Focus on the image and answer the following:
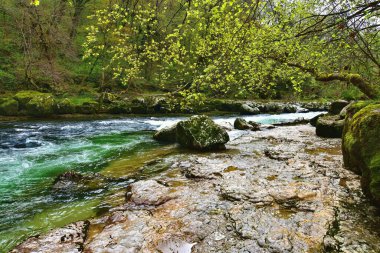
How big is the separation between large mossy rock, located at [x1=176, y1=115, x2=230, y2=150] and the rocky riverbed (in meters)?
2.18

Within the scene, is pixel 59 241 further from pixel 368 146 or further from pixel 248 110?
pixel 248 110

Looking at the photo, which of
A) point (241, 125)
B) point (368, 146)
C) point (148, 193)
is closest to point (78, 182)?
point (148, 193)

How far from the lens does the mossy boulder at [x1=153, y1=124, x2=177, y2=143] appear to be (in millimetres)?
11136

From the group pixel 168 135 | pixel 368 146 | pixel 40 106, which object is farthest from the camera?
pixel 40 106

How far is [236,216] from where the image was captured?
4.36 metres

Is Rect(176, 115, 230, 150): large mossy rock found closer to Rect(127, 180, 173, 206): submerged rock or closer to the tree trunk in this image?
Rect(127, 180, 173, 206): submerged rock

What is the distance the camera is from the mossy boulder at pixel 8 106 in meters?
17.0

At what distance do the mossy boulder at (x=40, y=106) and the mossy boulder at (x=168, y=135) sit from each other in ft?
31.8

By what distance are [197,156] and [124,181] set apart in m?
2.52

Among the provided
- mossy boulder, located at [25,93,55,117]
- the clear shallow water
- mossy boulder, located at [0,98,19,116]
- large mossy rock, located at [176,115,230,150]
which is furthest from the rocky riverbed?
mossy boulder, located at [0,98,19,116]

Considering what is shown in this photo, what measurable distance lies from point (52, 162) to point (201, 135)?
14.6 feet

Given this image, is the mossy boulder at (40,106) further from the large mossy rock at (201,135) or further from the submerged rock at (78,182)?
the submerged rock at (78,182)

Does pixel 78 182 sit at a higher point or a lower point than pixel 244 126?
lower

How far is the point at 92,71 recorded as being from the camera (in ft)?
91.2
